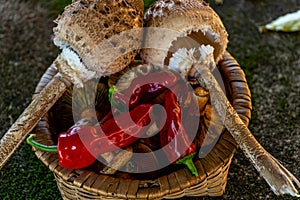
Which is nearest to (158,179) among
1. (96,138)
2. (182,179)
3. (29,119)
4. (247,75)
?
(182,179)

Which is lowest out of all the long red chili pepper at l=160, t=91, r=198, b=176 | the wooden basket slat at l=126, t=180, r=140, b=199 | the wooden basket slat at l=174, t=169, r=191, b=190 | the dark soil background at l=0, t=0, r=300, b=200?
the dark soil background at l=0, t=0, r=300, b=200

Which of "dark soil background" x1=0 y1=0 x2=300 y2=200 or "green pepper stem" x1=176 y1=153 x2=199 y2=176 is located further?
"dark soil background" x1=0 y1=0 x2=300 y2=200

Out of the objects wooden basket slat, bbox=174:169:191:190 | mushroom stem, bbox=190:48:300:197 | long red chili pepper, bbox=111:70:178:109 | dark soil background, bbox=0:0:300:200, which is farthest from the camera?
dark soil background, bbox=0:0:300:200

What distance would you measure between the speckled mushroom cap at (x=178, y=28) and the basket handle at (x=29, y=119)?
0.25 m

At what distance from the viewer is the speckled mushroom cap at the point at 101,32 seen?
1.23m

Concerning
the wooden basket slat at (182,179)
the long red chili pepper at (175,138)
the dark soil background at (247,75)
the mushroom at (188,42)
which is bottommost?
the dark soil background at (247,75)

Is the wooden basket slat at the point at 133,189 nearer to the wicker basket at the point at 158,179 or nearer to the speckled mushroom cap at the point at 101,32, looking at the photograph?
the wicker basket at the point at 158,179

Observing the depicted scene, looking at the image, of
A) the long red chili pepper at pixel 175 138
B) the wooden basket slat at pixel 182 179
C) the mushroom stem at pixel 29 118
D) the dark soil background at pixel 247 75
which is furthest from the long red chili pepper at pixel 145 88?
the dark soil background at pixel 247 75

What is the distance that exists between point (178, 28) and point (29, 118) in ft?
1.49

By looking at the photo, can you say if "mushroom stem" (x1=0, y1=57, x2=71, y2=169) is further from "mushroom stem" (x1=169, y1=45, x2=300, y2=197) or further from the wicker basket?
"mushroom stem" (x1=169, y1=45, x2=300, y2=197)

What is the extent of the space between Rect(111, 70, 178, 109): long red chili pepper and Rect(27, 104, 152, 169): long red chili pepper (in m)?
0.05

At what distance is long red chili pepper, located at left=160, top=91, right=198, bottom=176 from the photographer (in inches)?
48.5

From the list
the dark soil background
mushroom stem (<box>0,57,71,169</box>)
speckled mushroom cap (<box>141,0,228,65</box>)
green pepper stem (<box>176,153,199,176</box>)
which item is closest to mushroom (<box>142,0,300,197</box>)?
speckled mushroom cap (<box>141,0,228,65</box>)

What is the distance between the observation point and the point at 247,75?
75.8 inches
